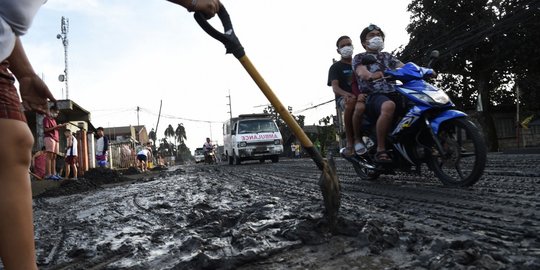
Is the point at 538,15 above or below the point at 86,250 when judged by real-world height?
above

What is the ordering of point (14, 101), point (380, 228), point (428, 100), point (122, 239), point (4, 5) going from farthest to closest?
point (428, 100) → point (122, 239) → point (380, 228) → point (14, 101) → point (4, 5)

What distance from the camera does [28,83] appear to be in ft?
5.72

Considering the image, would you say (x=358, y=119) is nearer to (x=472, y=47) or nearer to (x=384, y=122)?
(x=384, y=122)

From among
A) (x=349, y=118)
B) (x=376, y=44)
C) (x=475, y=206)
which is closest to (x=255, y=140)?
(x=349, y=118)

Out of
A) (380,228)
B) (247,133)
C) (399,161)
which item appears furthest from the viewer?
(247,133)

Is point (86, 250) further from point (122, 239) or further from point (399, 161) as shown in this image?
point (399, 161)

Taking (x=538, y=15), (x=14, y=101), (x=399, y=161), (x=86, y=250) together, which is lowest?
(x=86, y=250)

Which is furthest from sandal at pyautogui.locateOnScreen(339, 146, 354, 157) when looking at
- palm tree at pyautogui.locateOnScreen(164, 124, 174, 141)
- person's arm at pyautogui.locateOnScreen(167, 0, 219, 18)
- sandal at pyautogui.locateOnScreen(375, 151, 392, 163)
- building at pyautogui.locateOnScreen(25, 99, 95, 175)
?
palm tree at pyautogui.locateOnScreen(164, 124, 174, 141)

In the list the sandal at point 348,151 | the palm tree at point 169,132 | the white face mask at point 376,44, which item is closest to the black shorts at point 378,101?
the white face mask at point 376,44

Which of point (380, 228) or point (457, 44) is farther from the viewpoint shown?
point (457, 44)

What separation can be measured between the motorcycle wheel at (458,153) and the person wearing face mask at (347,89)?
109 cm

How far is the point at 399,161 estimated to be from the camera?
182 inches

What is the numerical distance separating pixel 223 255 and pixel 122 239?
38.2 inches

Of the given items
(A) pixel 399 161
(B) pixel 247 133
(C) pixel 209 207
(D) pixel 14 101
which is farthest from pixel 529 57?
(D) pixel 14 101
